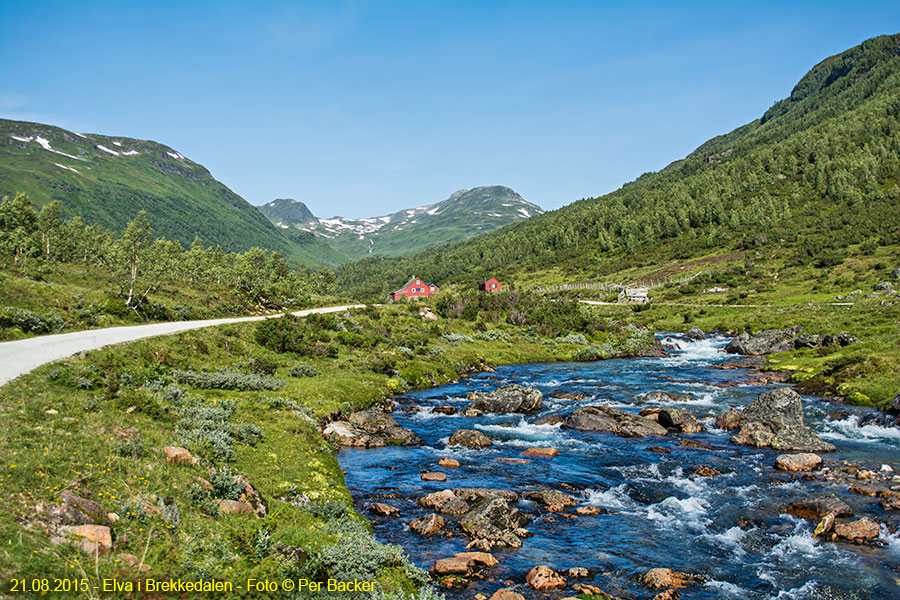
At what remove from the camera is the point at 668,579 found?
14227 millimetres

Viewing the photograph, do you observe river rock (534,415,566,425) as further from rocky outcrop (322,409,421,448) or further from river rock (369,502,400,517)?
river rock (369,502,400,517)

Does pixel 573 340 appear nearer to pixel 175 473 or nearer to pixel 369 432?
pixel 369 432

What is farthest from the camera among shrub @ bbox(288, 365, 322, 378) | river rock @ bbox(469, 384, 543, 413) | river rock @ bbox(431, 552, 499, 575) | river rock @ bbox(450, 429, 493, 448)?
shrub @ bbox(288, 365, 322, 378)

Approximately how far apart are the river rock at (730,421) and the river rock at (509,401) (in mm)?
12266

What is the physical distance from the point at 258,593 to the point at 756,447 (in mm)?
26553

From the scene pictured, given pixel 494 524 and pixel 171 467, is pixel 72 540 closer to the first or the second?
pixel 171 467

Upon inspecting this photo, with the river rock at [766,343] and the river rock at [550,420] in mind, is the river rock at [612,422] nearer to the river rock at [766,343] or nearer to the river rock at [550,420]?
the river rock at [550,420]

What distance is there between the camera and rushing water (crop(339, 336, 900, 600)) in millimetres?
14391

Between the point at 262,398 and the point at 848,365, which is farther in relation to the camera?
the point at 848,365

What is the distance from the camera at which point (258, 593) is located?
33.8 feet

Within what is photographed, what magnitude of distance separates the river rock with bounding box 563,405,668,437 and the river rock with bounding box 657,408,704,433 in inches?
25.7

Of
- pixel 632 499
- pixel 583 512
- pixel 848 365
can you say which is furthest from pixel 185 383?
pixel 848 365

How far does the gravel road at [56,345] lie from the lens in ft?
64.0

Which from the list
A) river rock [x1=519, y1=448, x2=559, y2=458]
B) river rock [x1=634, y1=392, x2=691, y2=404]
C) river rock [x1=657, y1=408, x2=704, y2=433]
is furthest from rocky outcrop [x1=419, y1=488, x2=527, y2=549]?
river rock [x1=634, y1=392, x2=691, y2=404]
